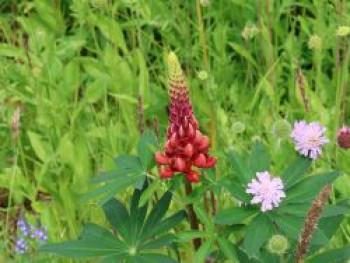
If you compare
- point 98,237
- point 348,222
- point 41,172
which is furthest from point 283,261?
point 41,172

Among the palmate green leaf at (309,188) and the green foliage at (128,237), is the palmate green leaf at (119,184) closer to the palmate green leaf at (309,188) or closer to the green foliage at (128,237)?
the green foliage at (128,237)

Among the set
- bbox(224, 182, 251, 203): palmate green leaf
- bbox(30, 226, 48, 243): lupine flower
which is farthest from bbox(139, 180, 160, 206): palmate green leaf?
bbox(30, 226, 48, 243): lupine flower

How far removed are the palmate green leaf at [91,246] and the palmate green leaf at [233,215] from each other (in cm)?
23

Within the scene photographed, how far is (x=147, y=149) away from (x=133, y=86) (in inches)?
51.4

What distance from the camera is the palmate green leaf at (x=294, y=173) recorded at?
1691mm

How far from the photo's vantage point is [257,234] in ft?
5.11

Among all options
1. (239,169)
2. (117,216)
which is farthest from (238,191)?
(117,216)

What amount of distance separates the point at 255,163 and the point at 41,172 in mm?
1076

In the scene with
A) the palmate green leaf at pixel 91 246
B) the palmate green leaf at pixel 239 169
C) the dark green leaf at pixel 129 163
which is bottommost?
the palmate green leaf at pixel 91 246

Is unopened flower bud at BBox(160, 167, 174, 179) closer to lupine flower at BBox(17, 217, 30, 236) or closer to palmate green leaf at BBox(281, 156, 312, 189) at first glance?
palmate green leaf at BBox(281, 156, 312, 189)

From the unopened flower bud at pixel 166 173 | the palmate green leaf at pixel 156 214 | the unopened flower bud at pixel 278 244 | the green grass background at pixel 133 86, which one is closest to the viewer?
the unopened flower bud at pixel 278 244

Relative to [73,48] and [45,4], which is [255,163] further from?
[45,4]

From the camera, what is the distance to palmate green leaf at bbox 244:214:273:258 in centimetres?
153

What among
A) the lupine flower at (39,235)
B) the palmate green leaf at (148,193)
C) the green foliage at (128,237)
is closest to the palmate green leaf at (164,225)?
the green foliage at (128,237)
